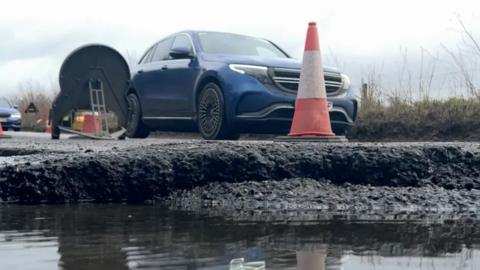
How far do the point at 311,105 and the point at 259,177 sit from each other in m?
2.49

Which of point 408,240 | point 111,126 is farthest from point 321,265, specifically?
point 111,126

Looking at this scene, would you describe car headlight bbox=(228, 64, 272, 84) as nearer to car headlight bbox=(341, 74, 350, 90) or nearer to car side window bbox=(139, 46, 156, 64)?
car headlight bbox=(341, 74, 350, 90)

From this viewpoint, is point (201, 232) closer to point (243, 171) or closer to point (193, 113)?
point (243, 171)

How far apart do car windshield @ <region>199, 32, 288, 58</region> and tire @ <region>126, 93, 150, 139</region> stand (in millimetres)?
1780

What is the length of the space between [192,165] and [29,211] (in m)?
0.92

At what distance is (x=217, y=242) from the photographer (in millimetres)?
2820

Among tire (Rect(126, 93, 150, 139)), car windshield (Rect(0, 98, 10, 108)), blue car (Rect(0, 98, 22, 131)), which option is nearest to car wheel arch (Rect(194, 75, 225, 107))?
tire (Rect(126, 93, 150, 139))

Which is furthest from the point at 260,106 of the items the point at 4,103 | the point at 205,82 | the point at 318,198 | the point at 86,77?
the point at 4,103

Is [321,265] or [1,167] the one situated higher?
[1,167]

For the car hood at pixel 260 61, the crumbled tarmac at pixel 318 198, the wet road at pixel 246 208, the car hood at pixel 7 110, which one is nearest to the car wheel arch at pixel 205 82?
the car hood at pixel 260 61

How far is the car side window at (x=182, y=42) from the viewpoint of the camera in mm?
8477

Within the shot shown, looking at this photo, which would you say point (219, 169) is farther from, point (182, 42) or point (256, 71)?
point (182, 42)

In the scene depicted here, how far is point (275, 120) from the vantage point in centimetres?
750

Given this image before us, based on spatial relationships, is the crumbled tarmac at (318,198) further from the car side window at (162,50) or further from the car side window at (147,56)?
the car side window at (147,56)
